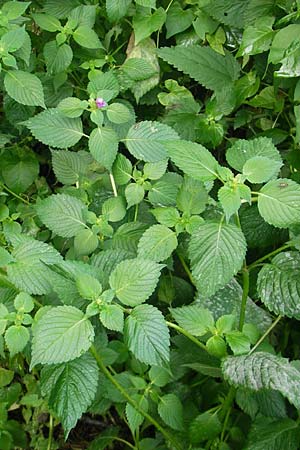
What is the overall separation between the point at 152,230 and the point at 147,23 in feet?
2.60

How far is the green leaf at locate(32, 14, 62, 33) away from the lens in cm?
184

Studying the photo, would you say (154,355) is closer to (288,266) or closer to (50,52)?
(288,266)

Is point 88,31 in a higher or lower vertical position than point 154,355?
higher

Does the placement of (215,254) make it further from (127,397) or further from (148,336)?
(127,397)

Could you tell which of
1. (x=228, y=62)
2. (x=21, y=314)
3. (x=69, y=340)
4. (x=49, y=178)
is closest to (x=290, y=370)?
(x=69, y=340)

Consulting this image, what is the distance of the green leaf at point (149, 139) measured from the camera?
4.92 ft

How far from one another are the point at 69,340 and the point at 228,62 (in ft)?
3.77

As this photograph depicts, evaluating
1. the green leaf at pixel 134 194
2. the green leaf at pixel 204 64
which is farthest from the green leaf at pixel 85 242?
the green leaf at pixel 204 64

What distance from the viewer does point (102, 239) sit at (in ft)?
5.07

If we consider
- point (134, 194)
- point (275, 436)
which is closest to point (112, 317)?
point (134, 194)

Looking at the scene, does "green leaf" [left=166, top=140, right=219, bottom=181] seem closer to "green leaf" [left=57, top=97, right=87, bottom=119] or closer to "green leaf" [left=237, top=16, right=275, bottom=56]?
"green leaf" [left=57, top=97, right=87, bottom=119]

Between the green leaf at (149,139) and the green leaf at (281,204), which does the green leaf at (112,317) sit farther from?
the green leaf at (149,139)

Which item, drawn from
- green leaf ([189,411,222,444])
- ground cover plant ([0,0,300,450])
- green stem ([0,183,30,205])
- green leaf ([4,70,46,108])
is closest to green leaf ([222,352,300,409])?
ground cover plant ([0,0,300,450])

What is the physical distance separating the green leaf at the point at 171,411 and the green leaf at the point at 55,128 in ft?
2.22
